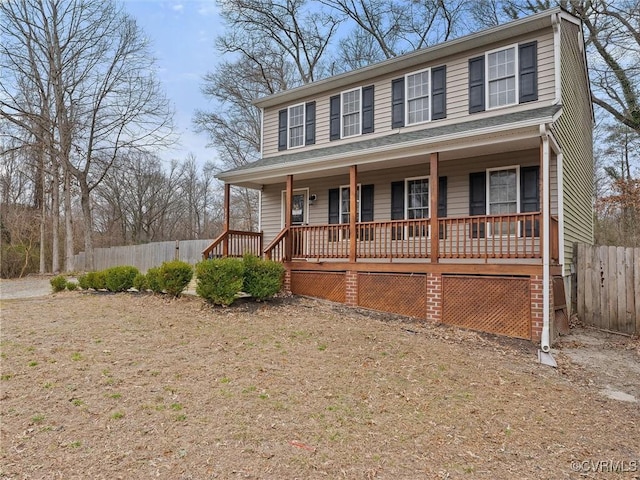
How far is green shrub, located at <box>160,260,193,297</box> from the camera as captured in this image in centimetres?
953

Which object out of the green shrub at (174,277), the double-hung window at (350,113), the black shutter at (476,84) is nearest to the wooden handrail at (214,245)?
the green shrub at (174,277)

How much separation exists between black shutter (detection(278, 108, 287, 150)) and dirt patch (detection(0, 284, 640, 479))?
7389 millimetres

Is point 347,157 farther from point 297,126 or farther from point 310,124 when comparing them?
point 297,126

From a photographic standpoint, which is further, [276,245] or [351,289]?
[276,245]

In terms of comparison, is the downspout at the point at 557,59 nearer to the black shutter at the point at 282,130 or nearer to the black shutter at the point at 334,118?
the black shutter at the point at 334,118

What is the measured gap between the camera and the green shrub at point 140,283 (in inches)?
408

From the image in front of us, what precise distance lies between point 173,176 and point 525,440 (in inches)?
1418

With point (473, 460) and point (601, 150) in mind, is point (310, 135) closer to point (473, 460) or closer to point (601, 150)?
point (473, 460)

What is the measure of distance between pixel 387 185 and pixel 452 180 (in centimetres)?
Answer: 176

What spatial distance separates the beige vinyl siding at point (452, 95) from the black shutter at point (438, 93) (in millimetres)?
96

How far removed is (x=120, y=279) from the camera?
1069 centimetres

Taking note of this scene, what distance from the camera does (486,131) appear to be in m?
7.66

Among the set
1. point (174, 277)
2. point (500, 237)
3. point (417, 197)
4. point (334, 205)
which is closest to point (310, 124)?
point (334, 205)

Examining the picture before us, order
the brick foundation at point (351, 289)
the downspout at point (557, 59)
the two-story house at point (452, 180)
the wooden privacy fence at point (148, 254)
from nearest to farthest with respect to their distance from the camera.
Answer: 1. the two-story house at point (452, 180)
2. the downspout at point (557, 59)
3. the brick foundation at point (351, 289)
4. the wooden privacy fence at point (148, 254)
